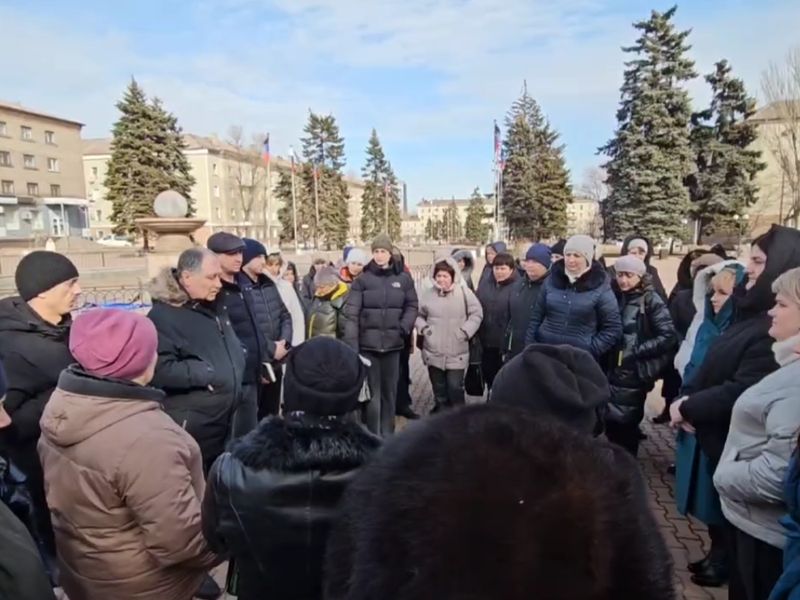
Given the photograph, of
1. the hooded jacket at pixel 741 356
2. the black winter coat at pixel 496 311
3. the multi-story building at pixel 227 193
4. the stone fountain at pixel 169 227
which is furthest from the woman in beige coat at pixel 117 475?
the multi-story building at pixel 227 193

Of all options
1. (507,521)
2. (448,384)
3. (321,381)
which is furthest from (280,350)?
(507,521)

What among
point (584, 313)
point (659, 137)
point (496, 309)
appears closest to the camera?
point (584, 313)

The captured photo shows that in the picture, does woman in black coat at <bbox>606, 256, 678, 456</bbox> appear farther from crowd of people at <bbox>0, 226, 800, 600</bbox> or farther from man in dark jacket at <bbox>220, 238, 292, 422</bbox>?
man in dark jacket at <bbox>220, 238, 292, 422</bbox>

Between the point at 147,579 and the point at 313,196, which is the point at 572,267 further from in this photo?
the point at 313,196

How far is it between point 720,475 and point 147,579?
2339 millimetres

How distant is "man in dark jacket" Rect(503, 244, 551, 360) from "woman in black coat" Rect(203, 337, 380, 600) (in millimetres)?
3940

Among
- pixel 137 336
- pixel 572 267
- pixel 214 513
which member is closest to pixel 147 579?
pixel 214 513

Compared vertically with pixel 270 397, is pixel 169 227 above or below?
above

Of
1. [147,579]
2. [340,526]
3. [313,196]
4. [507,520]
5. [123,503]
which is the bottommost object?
[147,579]

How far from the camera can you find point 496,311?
248 inches

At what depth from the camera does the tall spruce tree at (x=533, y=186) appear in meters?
42.0

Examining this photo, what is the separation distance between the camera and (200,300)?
3559 mm

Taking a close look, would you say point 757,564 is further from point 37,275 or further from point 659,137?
point 659,137

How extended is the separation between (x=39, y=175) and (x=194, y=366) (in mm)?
70500
